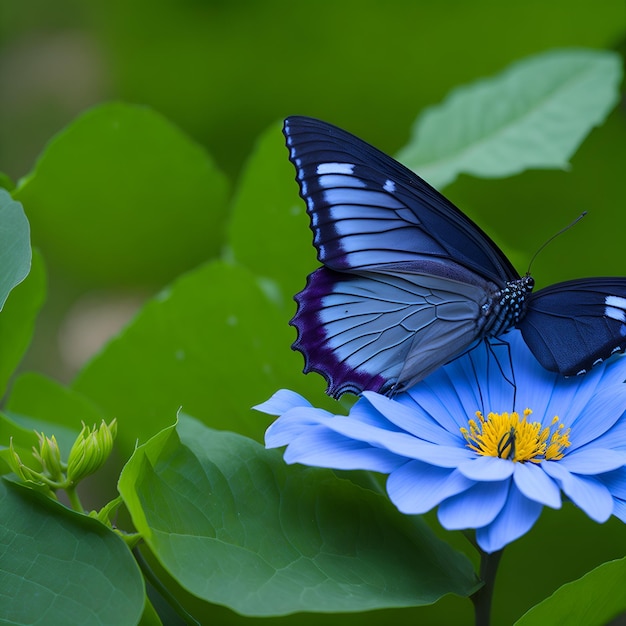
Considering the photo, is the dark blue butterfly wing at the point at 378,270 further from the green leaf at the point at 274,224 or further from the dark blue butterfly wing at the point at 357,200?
the green leaf at the point at 274,224

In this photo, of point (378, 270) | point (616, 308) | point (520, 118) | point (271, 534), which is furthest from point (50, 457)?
point (520, 118)

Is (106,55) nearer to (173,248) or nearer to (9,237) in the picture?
(173,248)

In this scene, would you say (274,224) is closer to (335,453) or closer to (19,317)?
(19,317)

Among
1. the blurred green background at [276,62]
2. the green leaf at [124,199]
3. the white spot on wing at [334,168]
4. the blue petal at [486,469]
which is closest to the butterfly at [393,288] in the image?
the white spot on wing at [334,168]

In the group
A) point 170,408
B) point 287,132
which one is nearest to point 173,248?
point 170,408

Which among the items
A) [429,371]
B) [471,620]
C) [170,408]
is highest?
[429,371]

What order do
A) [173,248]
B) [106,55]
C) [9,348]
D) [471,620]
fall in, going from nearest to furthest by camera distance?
[9,348], [471,620], [173,248], [106,55]

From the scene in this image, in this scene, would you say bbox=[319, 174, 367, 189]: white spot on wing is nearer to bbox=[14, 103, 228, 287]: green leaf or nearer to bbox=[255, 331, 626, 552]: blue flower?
bbox=[255, 331, 626, 552]: blue flower

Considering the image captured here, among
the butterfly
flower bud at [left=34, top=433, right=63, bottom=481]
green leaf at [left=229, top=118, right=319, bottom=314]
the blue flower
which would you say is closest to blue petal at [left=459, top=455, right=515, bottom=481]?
the blue flower
